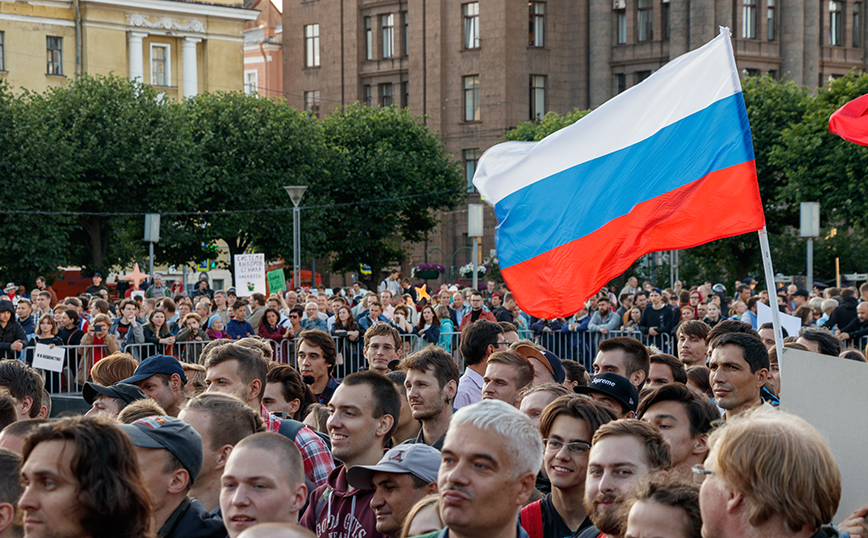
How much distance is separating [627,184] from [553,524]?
3.13 meters

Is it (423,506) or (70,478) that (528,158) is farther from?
(70,478)

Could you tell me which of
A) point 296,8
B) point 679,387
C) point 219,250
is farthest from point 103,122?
point 679,387

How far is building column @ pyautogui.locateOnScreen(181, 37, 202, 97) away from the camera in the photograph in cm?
5172

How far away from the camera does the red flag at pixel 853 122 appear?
7.96 meters

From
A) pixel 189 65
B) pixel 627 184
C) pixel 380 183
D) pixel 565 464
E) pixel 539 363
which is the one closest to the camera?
pixel 565 464

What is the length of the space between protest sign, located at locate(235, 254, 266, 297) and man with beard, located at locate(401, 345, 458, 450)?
16704mm

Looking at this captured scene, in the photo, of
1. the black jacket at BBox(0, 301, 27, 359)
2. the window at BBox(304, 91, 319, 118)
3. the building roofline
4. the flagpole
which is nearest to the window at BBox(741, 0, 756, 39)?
the window at BBox(304, 91, 319, 118)

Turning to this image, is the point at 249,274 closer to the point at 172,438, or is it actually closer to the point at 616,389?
the point at 616,389

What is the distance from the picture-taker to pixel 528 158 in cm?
784

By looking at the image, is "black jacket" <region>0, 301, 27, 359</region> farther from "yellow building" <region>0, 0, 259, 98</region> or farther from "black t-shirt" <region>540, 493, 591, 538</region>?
"yellow building" <region>0, 0, 259, 98</region>

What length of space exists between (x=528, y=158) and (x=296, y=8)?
56.8 m

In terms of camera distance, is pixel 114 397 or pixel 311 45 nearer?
pixel 114 397

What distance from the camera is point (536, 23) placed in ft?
182

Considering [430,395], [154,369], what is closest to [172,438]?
[430,395]
